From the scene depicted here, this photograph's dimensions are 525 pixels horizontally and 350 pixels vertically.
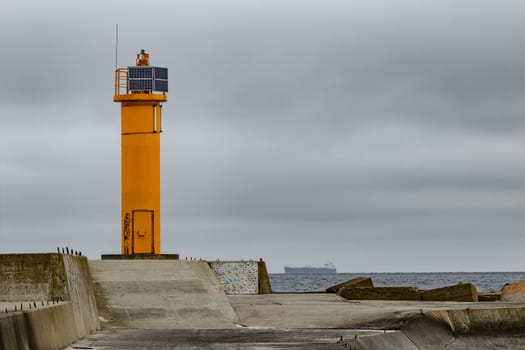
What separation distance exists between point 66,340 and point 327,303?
340 inches

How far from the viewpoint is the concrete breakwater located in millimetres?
13398

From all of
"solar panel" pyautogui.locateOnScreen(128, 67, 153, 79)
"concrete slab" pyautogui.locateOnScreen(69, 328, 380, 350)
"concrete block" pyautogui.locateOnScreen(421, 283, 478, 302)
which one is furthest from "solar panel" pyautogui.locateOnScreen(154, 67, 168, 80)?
"concrete slab" pyautogui.locateOnScreen(69, 328, 380, 350)

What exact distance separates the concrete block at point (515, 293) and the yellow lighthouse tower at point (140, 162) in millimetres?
9703

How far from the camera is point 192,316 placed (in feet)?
56.2

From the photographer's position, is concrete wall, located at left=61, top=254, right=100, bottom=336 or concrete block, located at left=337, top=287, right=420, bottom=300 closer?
concrete wall, located at left=61, top=254, right=100, bottom=336

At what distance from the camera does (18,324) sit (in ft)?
32.4

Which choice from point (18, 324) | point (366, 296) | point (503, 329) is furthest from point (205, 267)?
point (18, 324)

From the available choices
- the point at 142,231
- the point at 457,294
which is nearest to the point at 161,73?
the point at 142,231

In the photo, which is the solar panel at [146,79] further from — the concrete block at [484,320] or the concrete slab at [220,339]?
the concrete slab at [220,339]

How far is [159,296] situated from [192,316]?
1.06 m

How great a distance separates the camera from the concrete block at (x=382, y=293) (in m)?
23.6

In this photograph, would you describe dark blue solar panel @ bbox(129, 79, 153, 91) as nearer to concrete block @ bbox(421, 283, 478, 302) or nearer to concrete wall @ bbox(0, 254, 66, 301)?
concrete block @ bbox(421, 283, 478, 302)

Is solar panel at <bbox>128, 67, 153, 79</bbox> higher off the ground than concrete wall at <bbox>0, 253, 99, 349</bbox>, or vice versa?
solar panel at <bbox>128, 67, 153, 79</bbox>

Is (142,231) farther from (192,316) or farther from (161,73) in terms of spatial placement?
(192,316)
